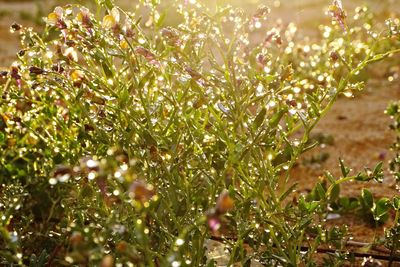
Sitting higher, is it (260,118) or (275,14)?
(275,14)

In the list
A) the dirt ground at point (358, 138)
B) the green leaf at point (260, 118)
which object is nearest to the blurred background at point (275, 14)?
the dirt ground at point (358, 138)

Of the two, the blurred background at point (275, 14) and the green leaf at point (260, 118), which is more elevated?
the blurred background at point (275, 14)

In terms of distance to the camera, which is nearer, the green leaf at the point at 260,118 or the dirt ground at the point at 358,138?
the green leaf at the point at 260,118

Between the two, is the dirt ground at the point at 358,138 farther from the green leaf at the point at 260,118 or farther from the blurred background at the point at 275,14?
the blurred background at the point at 275,14

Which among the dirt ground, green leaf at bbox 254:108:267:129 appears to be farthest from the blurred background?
green leaf at bbox 254:108:267:129

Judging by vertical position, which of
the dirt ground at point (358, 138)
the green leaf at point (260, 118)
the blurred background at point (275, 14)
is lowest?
the green leaf at point (260, 118)

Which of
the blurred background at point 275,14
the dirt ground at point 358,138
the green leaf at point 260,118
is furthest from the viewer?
the blurred background at point 275,14

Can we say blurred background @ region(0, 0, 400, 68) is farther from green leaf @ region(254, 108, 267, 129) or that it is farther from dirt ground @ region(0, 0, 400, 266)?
green leaf @ region(254, 108, 267, 129)

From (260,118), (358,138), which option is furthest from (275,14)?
(260,118)

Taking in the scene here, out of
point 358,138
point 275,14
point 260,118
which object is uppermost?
point 275,14

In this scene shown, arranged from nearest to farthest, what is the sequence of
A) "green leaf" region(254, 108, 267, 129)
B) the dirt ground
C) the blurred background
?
"green leaf" region(254, 108, 267, 129) < the dirt ground < the blurred background

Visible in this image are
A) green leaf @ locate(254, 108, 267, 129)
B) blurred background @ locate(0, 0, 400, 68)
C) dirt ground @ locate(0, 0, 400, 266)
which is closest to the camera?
green leaf @ locate(254, 108, 267, 129)

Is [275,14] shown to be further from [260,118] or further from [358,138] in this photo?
[260,118]
